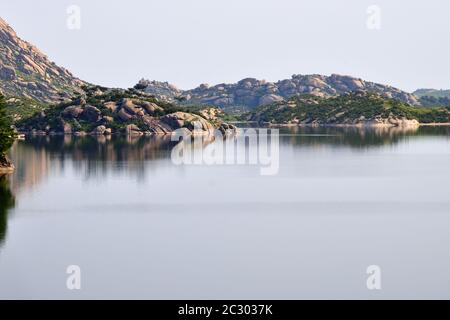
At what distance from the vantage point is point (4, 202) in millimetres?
77750

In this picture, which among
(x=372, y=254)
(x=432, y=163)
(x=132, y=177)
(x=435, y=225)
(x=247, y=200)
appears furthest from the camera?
(x=432, y=163)

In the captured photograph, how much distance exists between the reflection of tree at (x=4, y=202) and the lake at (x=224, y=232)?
0.17m

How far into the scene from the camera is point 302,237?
6100 cm

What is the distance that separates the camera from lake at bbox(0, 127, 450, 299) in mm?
46609

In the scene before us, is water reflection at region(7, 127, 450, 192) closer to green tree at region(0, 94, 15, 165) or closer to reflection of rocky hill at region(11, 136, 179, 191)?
reflection of rocky hill at region(11, 136, 179, 191)

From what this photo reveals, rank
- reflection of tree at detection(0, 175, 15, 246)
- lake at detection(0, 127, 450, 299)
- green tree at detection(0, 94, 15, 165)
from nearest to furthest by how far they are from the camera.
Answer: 1. lake at detection(0, 127, 450, 299)
2. reflection of tree at detection(0, 175, 15, 246)
3. green tree at detection(0, 94, 15, 165)

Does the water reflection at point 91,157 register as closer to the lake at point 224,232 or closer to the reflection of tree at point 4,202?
the lake at point 224,232

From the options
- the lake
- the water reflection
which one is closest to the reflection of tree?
the lake

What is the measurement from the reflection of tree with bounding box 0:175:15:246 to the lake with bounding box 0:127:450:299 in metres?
0.17

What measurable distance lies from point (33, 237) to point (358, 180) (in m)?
53.9
